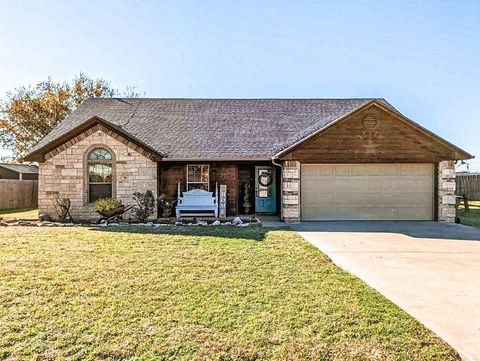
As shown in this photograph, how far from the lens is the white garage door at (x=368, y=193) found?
1334 centimetres

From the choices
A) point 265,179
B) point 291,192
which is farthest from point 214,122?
point 291,192

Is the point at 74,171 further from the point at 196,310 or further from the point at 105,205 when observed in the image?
the point at 196,310

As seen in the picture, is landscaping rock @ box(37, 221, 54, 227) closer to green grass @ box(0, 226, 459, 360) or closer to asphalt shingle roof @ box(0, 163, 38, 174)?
green grass @ box(0, 226, 459, 360)

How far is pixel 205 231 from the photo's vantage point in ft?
34.4

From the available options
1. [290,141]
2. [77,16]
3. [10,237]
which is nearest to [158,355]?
[10,237]

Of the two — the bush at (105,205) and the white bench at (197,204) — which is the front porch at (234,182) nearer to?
the white bench at (197,204)

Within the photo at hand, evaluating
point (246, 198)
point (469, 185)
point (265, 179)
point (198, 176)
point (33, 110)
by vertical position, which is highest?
point (33, 110)

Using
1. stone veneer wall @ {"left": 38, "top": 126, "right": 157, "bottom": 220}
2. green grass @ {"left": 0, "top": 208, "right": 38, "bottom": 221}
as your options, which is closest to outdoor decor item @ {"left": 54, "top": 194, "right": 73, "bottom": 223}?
stone veneer wall @ {"left": 38, "top": 126, "right": 157, "bottom": 220}

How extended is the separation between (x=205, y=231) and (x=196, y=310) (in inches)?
245

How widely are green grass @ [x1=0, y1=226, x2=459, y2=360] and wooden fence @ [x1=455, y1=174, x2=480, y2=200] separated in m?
23.7

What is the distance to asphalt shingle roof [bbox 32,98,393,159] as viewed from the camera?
1432 cm

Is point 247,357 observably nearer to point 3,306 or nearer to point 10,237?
point 3,306

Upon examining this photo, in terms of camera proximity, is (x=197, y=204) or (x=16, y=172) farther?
(x=16, y=172)

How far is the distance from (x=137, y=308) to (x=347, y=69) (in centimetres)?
1685
